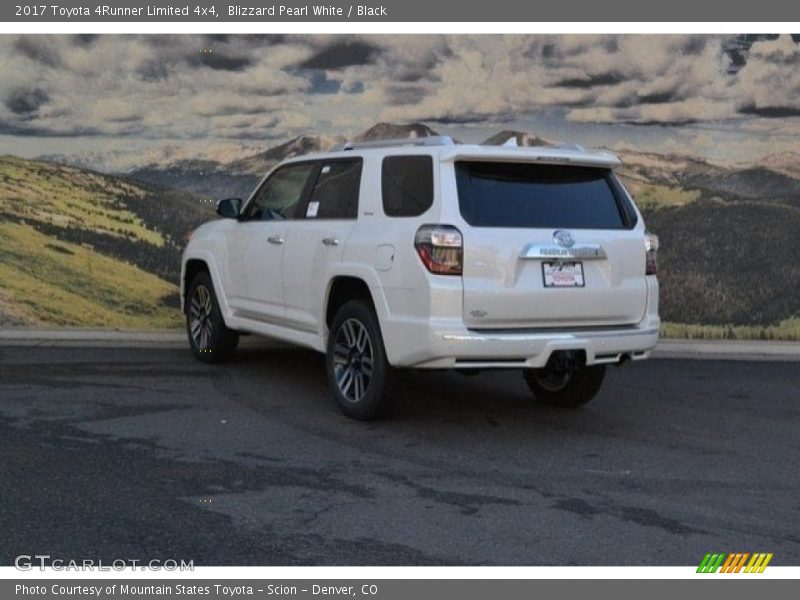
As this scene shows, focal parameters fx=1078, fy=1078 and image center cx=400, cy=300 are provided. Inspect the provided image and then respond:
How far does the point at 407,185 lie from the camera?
7.18 meters

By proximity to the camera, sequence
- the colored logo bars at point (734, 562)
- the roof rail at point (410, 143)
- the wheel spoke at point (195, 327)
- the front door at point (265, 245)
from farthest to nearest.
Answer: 1. the wheel spoke at point (195, 327)
2. the front door at point (265, 245)
3. the roof rail at point (410, 143)
4. the colored logo bars at point (734, 562)

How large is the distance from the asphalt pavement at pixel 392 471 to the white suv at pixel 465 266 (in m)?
0.55

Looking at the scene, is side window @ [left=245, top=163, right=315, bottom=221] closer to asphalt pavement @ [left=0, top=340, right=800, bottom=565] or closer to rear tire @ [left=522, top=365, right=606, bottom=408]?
asphalt pavement @ [left=0, top=340, right=800, bottom=565]

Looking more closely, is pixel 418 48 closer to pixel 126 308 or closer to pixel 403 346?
pixel 126 308

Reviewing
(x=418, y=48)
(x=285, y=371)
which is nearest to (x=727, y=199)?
(x=418, y=48)

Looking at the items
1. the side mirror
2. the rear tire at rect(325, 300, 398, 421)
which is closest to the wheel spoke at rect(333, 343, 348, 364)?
the rear tire at rect(325, 300, 398, 421)

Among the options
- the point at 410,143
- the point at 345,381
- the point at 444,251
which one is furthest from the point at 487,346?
the point at 410,143

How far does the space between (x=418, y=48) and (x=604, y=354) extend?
6251 mm

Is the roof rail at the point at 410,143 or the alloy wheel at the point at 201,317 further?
the alloy wheel at the point at 201,317

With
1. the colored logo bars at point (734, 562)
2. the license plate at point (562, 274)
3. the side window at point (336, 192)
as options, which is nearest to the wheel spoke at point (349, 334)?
the side window at point (336, 192)

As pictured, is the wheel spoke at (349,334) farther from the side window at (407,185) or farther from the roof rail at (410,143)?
the roof rail at (410,143)

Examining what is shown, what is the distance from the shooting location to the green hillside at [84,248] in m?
12.0

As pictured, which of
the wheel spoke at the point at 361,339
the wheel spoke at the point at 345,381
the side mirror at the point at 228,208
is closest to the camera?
the wheel spoke at the point at 361,339

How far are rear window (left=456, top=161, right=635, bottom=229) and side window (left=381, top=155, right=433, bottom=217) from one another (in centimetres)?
22
